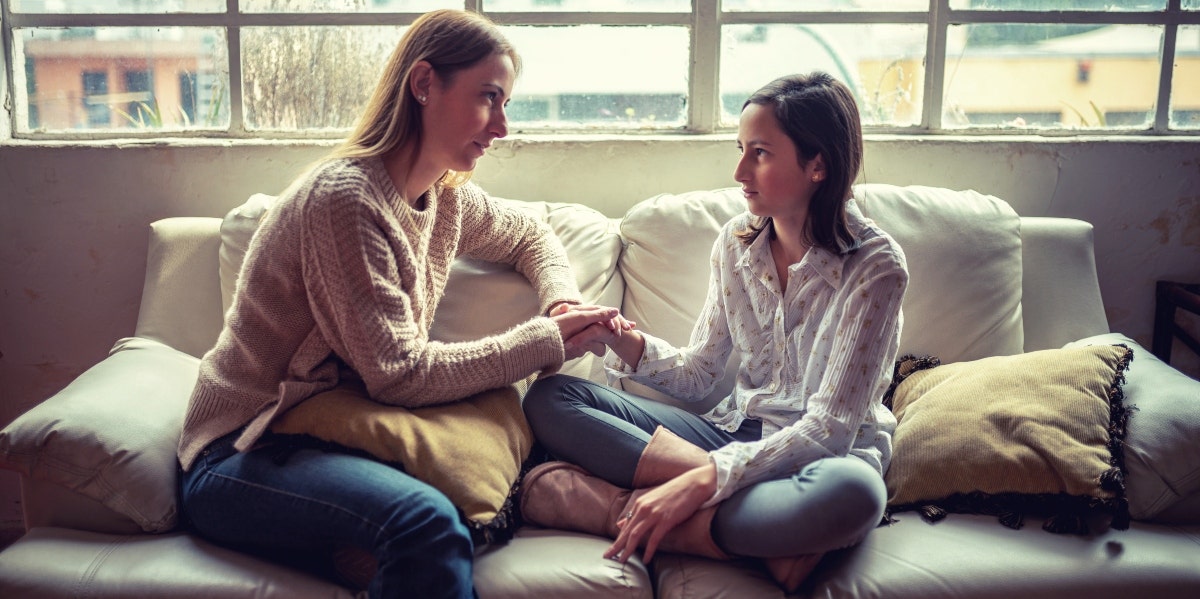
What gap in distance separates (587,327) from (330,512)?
59 centimetres

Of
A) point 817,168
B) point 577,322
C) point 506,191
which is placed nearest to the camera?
point 817,168

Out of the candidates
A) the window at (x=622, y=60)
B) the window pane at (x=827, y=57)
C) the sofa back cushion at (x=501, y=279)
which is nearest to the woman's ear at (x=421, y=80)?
the sofa back cushion at (x=501, y=279)

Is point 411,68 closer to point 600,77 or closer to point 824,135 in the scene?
point 824,135

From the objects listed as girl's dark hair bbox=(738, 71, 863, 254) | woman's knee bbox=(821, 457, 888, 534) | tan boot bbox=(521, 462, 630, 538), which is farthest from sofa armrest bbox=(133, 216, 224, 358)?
woman's knee bbox=(821, 457, 888, 534)

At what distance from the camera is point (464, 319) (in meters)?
1.92

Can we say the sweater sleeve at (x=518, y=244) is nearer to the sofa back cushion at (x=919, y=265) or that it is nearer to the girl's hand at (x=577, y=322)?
the girl's hand at (x=577, y=322)

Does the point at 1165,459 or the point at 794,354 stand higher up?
the point at 794,354

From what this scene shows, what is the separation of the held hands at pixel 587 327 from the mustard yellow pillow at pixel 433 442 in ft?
0.80

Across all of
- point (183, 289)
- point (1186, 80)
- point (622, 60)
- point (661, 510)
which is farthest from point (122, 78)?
point (1186, 80)

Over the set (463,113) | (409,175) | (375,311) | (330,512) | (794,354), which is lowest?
(330,512)

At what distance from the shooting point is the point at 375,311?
4.89 feet

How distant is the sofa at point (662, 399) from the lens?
56.1 inches

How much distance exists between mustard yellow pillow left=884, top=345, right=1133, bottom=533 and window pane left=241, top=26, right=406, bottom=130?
A: 1.54m

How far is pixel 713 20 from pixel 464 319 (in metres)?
1.00
